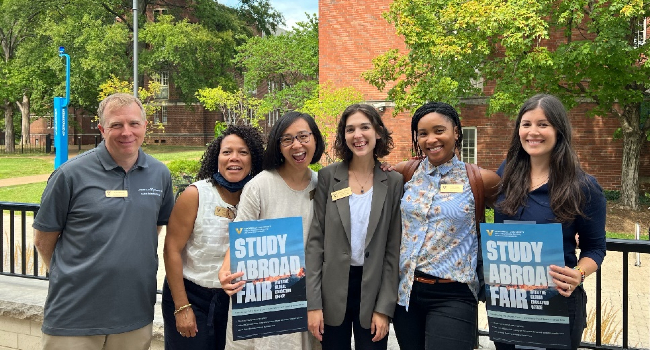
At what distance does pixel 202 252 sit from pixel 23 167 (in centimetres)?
2739

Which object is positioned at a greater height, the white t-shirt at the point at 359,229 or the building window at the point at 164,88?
the building window at the point at 164,88

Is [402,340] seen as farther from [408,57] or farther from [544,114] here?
[408,57]

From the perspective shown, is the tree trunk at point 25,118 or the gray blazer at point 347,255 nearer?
the gray blazer at point 347,255

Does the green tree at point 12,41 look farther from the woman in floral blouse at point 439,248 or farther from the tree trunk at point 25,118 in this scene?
the woman in floral blouse at point 439,248

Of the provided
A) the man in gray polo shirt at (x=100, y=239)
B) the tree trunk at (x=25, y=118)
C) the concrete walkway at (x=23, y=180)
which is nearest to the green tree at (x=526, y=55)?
the man in gray polo shirt at (x=100, y=239)

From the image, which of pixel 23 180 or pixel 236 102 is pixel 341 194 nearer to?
pixel 23 180

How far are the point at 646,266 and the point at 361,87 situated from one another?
578 inches

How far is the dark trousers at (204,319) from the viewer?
9.81 ft

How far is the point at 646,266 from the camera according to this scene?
9.53 m

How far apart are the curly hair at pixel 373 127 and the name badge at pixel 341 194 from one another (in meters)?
0.26

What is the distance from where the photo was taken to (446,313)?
2.66 m

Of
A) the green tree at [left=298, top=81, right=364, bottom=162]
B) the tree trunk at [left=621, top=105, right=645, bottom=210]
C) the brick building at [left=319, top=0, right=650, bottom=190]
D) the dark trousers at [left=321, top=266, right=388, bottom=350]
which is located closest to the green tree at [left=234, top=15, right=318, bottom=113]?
the brick building at [left=319, top=0, right=650, bottom=190]

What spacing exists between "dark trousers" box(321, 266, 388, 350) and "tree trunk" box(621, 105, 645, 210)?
54.2 feet

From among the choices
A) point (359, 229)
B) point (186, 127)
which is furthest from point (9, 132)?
point (359, 229)
